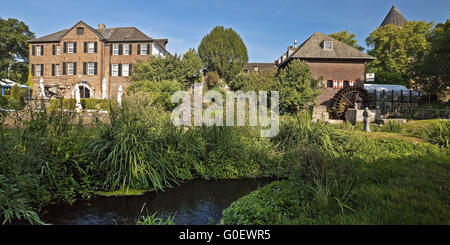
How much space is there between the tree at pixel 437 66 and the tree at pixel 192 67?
19628mm

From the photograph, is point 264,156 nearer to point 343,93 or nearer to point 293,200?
point 293,200

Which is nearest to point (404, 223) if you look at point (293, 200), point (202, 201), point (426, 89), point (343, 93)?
point (293, 200)

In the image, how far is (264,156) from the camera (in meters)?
7.51

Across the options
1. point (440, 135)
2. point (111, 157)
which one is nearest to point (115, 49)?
point (111, 157)

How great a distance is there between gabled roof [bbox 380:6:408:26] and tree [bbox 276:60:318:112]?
41.5m

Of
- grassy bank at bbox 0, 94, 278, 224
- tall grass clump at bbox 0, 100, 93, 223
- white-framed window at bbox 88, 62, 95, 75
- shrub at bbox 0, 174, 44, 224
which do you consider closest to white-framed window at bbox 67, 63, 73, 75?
white-framed window at bbox 88, 62, 95, 75

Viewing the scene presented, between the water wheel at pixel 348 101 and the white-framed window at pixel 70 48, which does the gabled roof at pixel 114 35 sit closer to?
the white-framed window at pixel 70 48

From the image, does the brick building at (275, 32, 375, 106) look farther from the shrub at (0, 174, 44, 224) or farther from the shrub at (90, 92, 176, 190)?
the shrub at (0, 174, 44, 224)

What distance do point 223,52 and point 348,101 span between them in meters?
16.5

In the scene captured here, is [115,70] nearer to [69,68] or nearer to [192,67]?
[69,68]

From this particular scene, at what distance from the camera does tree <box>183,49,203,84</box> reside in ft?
87.8

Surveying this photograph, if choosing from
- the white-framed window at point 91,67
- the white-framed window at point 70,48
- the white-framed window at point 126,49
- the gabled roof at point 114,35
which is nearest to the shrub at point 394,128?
the gabled roof at point 114,35

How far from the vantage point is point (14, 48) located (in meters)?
37.2
